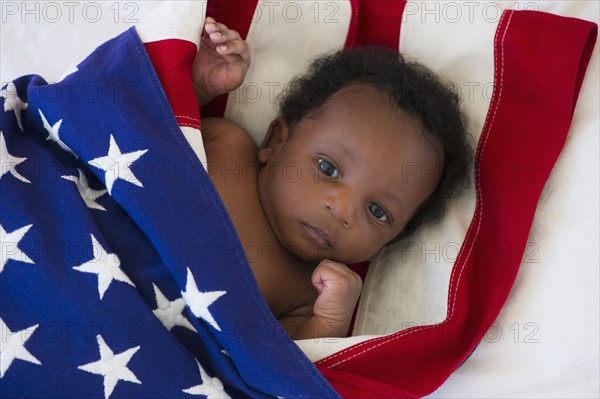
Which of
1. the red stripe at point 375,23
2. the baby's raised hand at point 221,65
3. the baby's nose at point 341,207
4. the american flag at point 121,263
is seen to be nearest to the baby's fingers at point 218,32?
the baby's raised hand at point 221,65

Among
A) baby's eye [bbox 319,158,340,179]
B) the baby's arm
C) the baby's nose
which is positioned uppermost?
baby's eye [bbox 319,158,340,179]

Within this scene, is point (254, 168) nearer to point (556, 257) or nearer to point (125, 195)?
point (125, 195)

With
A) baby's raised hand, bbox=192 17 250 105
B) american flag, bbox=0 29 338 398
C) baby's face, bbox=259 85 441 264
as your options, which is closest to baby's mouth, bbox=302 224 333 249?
baby's face, bbox=259 85 441 264

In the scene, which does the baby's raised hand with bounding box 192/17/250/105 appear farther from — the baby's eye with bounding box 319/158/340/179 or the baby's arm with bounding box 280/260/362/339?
the baby's arm with bounding box 280/260/362/339

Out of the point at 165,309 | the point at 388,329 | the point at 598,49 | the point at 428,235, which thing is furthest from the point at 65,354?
the point at 598,49

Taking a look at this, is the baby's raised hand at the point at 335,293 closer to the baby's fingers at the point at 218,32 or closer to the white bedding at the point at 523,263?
the white bedding at the point at 523,263

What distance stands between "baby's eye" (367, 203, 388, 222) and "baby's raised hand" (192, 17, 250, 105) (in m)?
0.34

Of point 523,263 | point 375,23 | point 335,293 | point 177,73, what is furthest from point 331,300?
point 375,23

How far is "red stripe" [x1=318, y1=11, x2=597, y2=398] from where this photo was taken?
1108 millimetres

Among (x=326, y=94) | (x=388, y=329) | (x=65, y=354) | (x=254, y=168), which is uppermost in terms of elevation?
(x=326, y=94)

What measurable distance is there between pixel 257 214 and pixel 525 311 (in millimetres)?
493

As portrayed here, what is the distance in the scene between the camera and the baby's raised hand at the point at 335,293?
1155 millimetres

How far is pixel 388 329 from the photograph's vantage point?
4.19 ft

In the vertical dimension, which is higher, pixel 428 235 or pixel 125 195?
pixel 125 195
